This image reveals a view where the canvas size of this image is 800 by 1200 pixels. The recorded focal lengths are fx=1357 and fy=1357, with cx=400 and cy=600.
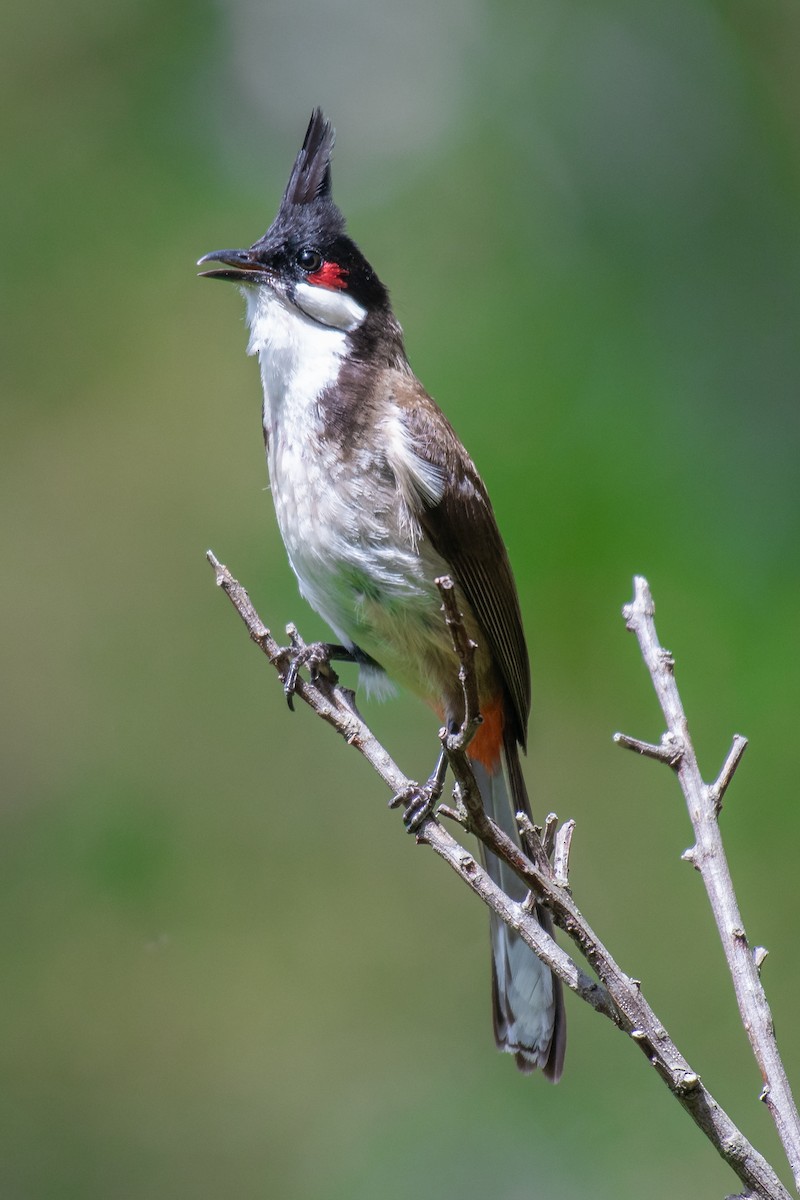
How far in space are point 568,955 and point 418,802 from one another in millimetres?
606

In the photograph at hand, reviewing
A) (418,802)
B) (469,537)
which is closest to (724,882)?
(418,802)

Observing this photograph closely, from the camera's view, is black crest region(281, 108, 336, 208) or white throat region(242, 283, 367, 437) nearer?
white throat region(242, 283, 367, 437)

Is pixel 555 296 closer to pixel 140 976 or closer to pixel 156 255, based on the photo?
pixel 156 255

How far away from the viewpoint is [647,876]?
13.1 feet

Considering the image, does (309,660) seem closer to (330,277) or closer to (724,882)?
(330,277)

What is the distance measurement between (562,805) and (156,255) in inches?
94.9

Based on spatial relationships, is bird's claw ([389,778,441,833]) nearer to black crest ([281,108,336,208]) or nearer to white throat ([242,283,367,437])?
white throat ([242,283,367,437])

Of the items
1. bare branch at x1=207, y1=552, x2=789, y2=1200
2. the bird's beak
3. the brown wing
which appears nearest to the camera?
bare branch at x1=207, y1=552, x2=789, y2=1200

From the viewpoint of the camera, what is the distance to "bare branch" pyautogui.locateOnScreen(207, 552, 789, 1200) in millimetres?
1492

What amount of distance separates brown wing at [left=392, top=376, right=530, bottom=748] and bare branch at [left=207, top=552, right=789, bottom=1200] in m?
0.79

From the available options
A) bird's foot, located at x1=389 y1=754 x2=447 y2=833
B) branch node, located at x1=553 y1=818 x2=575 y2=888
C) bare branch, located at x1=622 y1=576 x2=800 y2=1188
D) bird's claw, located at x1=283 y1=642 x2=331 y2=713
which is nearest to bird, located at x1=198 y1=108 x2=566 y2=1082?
bird's claw, located at x1=283 y1=642 x2=331 y2=713

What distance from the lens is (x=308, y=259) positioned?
2.96m

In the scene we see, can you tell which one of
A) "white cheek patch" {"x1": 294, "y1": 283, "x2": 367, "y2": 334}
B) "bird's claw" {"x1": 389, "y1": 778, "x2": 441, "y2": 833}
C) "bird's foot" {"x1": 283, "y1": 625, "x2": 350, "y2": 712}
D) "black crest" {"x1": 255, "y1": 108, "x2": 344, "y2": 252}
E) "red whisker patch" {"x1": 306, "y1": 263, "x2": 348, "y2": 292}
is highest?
"black crest" {"x1": 255, "y1": 108, "x2": 344, "y2": 252}

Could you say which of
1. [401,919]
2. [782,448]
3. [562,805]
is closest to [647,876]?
[562,805]
